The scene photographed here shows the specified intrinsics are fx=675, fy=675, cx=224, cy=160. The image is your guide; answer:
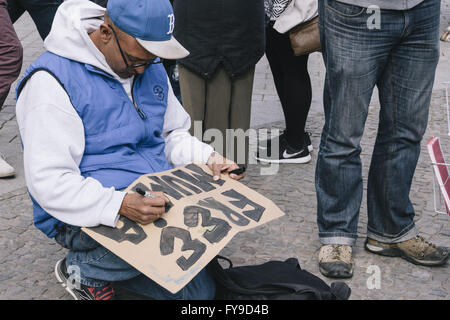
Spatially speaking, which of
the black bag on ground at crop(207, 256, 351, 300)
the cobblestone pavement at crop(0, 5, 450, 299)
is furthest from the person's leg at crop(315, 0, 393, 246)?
the black bag on ground at crop(207, 256, 351, 300)

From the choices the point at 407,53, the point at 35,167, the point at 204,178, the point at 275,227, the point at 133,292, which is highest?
the point at 407,53

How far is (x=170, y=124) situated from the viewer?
3.03 m

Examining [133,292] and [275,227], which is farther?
[275,227]

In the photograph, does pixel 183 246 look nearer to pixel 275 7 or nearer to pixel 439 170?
pixel 439 170

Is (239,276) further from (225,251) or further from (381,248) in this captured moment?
(381,248)

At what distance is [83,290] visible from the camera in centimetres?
275

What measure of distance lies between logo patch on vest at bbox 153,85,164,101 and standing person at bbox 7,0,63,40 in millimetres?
2092

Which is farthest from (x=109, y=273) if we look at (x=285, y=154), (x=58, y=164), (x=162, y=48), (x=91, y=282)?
(x=285, y=154)

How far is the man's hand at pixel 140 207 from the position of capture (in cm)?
248

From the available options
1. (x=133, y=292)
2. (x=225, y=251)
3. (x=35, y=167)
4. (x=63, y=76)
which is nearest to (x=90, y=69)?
(x=63, y=76)

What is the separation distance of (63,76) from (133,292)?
0.91 meters

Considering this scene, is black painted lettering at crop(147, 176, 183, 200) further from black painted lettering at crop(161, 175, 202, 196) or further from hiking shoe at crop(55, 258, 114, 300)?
hiking shoe at crop(55, 258, 114, 300)

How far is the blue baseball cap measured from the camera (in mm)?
2480

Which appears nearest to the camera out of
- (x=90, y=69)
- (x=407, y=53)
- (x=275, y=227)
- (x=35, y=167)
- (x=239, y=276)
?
(x=35, y=167)
